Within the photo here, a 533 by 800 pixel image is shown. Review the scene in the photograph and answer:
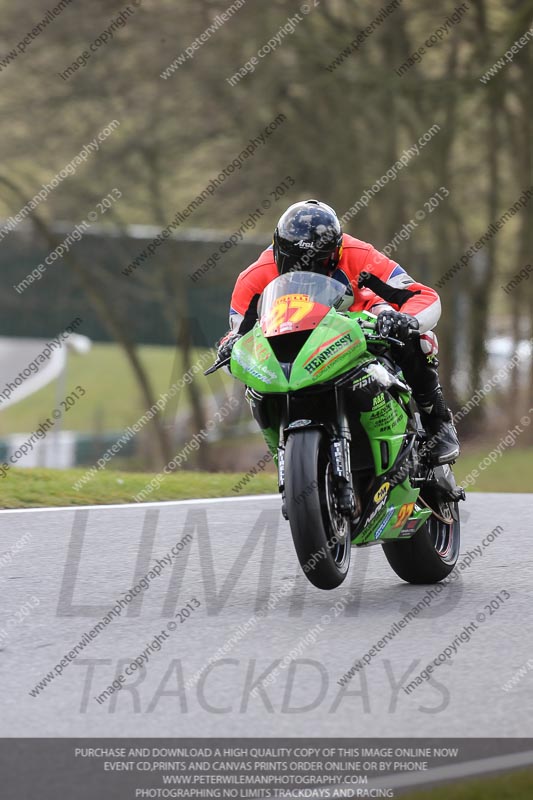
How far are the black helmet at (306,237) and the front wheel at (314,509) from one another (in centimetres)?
94

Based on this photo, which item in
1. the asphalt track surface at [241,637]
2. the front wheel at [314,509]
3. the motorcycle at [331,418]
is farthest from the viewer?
the motorcycle at [331,418]

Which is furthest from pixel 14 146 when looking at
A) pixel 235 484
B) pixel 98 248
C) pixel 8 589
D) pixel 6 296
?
pixel 8 589

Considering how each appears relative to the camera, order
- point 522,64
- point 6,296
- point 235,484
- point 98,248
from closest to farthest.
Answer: point 235,484, point 522,64, point 98,248, point 6,296

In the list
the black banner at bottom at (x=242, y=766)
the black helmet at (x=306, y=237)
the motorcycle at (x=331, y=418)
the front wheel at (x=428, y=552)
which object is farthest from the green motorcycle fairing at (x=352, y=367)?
the black banner at bottom at (x=242, y=766)

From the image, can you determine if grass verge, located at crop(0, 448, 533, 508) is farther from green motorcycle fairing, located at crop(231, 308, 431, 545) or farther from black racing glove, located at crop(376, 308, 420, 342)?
black racing glove, located at crop(376, 308, 420, 342)

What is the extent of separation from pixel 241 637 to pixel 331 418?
3.57ft

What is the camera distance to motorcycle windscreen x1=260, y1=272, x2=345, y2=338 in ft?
20.8

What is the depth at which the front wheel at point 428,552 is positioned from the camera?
7004mm

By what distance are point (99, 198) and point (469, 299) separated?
23.8 feet

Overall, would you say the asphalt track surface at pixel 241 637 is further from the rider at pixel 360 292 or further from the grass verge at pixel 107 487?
the grass verge at pixel 107 487

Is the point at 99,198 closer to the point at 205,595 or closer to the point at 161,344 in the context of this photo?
the point at 161,344

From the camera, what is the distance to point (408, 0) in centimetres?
2380

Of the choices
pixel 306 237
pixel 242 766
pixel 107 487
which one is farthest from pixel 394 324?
pixel 107 487

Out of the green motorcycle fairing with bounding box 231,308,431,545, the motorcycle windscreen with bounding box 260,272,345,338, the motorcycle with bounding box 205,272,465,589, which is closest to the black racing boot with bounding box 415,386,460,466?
the motorcycle with bounding box 205,272,465,589
